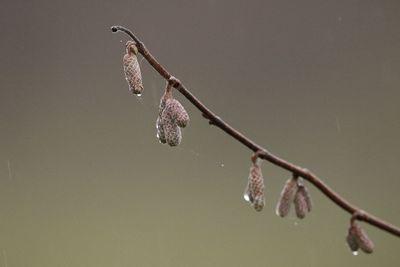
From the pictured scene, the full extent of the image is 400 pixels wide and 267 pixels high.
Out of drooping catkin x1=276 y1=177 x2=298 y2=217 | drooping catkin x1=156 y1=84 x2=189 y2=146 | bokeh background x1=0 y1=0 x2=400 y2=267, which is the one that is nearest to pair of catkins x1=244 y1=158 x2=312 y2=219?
drooping catkin x1=276 y1=177 x2=298 y2=217

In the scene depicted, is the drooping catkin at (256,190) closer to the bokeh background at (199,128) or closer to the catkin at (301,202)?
the catkin at (301,202)

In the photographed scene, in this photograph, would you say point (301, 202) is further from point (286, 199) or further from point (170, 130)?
point (170, 130)

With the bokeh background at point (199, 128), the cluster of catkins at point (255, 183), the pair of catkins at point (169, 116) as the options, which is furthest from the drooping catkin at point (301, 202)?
the bokeh background at point (199, 128)

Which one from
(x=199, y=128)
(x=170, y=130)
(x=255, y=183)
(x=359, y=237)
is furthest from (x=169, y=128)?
(x=199, y=128)

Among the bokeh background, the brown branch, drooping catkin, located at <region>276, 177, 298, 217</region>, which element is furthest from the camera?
the bokeh background

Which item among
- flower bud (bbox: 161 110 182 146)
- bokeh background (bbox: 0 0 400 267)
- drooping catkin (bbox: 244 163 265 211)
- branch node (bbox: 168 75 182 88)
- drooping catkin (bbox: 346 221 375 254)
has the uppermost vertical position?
bokeh background (bbox: 0 0 400 267)

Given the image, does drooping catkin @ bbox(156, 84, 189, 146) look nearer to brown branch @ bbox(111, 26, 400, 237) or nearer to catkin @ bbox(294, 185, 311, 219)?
brown branch @ bbox(111, 26, 400, 237)
